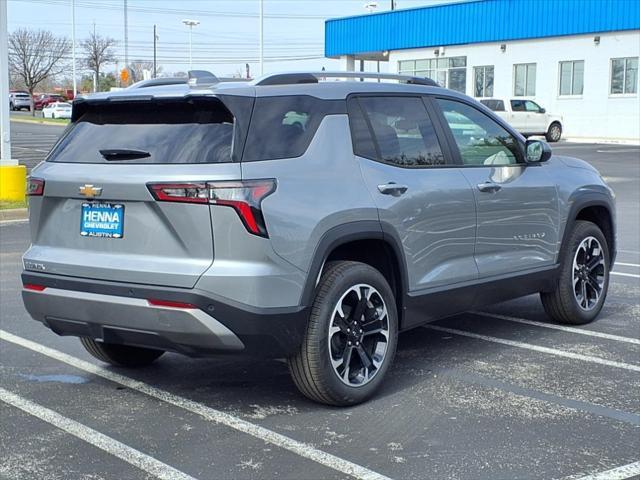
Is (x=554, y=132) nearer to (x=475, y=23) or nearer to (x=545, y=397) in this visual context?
(x=475, y=23)

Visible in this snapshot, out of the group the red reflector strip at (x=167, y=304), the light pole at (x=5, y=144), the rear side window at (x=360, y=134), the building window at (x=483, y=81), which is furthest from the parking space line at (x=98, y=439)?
the building window at (x=483, y=81)

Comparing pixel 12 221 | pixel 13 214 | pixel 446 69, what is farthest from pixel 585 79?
pixel 12 221

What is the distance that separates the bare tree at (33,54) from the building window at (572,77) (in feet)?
156

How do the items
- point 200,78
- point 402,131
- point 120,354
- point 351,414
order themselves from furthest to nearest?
point 120,354, point 402,131, point 200,78, point 351,414

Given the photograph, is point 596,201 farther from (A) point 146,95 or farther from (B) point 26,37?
(B) point 26,37

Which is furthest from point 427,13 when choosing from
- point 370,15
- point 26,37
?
point 26,37

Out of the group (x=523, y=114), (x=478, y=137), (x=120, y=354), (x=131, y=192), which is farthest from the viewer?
(x=523, y=114)

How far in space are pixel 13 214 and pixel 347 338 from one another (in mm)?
10782

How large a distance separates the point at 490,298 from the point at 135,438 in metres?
2.68

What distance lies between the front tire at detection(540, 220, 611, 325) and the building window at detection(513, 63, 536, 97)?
124 ft

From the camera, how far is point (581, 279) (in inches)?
283

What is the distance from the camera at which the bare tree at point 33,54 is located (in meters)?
76.6

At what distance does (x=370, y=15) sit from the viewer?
5178 centimetres

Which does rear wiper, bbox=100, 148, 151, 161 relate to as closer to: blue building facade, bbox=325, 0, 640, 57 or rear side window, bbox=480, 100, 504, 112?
rear side window, bbox=480, 100, 504, 112
